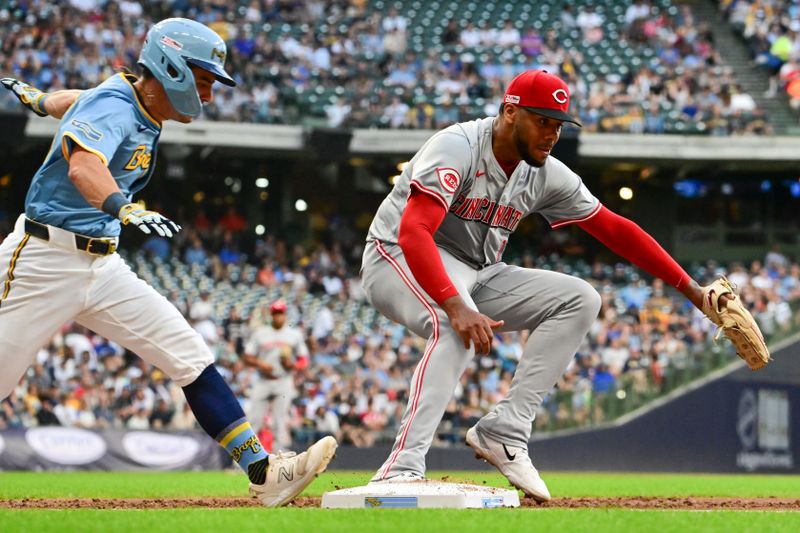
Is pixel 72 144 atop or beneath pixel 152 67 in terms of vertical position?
beneath

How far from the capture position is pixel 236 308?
20.2m

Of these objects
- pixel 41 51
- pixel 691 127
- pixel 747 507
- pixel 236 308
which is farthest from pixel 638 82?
pixel 747 507

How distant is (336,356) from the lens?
18766 millimetres

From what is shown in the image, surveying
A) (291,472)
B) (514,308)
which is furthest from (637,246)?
(291,472)

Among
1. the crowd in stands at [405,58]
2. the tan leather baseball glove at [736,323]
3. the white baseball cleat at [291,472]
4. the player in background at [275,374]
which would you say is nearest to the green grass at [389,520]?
the white baseball cleat at [291,472]

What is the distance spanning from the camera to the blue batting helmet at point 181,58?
5.57m

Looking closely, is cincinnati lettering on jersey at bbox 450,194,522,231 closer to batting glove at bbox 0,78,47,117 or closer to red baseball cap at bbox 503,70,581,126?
red baseball cap at bbox 503,70,581,126

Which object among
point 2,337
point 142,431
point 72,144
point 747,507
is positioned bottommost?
point 142,431

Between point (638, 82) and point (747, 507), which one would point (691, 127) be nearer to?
point (638, 82)

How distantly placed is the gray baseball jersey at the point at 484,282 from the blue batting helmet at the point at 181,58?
1.07m

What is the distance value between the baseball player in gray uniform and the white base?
86mm

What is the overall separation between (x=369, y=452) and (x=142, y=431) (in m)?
2.84

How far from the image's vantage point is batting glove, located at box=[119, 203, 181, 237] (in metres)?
4.71

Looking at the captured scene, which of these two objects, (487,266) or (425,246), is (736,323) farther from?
(425,246)
